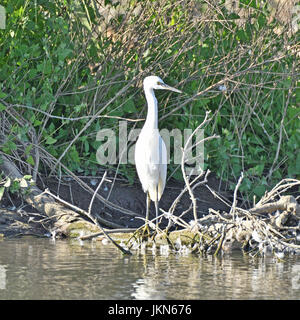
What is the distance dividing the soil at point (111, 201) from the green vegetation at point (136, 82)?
6.2 inches

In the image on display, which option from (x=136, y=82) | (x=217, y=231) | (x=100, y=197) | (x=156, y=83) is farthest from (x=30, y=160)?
(x=217, y=231)

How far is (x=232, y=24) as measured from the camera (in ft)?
25.8

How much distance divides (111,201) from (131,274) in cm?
244

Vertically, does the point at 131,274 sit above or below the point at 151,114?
below

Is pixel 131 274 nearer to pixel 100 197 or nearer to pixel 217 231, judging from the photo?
pixel 217 231

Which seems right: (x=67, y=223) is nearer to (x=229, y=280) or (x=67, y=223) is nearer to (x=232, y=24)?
(x=229, y=280)

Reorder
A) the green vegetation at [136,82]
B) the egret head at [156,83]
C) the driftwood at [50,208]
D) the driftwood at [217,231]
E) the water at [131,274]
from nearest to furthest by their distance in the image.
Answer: the water at [131,274] → the driftwood at [217,231] → the driftwood at [50,208] → the egret head at [156,83] → the green vegetation at [136,82]

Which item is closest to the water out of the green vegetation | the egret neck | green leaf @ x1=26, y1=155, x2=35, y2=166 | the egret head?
green leaf @ x1=26, y1=155, x2=35, y2=166

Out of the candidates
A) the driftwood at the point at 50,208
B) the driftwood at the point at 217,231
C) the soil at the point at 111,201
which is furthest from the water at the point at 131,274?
the soil at the point at 111,201

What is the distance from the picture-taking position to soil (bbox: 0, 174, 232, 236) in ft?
21.7

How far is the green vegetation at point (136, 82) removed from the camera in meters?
6.77

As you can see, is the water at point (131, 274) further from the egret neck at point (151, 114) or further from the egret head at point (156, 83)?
the egret head at point (156, 83)

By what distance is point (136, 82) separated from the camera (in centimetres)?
743
